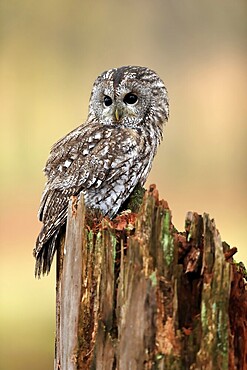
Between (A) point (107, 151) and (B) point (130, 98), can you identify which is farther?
(B) point (130, 98)

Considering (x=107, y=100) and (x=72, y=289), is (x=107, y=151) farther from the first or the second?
(x=72, y=289)

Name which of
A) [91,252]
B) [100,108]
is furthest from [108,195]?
[91,252]

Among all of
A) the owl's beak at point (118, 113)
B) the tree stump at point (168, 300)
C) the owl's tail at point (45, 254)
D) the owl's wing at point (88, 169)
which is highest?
the owl's beak at point (118, 113)

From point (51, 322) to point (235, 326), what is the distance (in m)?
1.95

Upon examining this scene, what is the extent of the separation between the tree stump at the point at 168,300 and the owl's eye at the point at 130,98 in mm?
974

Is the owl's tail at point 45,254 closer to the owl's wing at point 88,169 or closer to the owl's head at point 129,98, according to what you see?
the owl's wing at point 88,169

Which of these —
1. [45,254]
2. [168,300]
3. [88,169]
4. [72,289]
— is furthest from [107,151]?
[168,300]

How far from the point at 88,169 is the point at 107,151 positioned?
0.08 meters

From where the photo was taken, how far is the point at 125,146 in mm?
2027

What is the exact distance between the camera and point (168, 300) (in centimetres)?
106

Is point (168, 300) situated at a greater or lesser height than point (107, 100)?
lesser

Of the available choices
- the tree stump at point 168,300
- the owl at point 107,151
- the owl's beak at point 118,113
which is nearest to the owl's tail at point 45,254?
the owl at point 107,151

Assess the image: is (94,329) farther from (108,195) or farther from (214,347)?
(108,195)

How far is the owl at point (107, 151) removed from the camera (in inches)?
74.7
